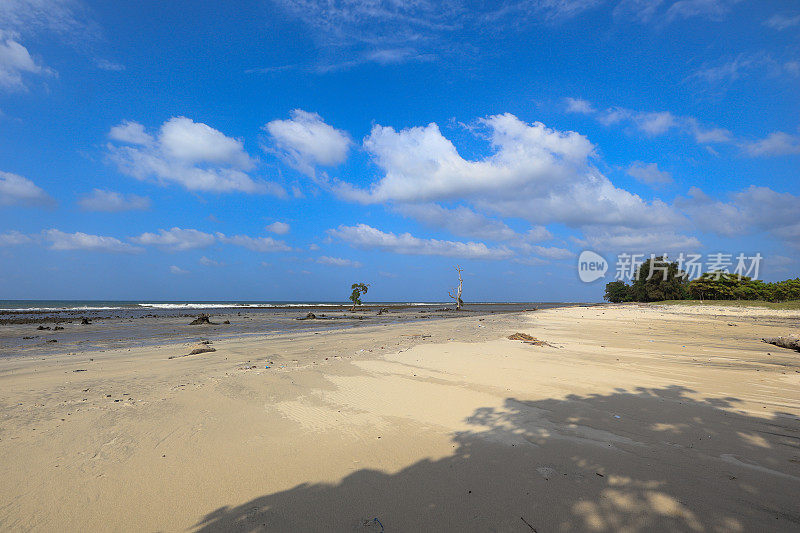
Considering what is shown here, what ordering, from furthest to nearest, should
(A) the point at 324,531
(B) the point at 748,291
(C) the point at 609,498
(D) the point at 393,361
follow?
(B) the point at 748,291 < (D) the point at 393,361 < (C) the point at 609,498 < (A) the point at 324,531

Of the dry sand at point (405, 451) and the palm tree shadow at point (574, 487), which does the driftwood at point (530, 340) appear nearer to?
the dry sand at point (405, 451)

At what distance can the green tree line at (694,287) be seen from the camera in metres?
48.8

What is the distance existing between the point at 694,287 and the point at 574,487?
6816 centimetres

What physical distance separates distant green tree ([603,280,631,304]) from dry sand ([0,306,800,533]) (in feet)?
247

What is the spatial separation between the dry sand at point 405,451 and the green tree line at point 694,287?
199 feet

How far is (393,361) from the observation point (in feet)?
26.4

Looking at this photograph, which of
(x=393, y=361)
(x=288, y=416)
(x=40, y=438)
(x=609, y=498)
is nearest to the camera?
(x=609, y=498)

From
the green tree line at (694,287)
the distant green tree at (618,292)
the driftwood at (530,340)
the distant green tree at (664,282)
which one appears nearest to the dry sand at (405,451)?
the driftwood at (530,340)

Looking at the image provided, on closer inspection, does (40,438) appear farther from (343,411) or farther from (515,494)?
(515,494)

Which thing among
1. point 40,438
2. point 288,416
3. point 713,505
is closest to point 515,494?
point 713,505

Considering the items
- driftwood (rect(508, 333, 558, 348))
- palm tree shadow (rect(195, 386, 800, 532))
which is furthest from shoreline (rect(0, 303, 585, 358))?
palm tree shadow (rect(195, 386, 800, 532))

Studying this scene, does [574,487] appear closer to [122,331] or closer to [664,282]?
[122,331]

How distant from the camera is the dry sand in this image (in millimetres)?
2439

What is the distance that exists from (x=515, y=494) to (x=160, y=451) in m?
3.40
